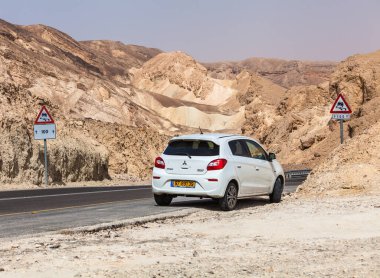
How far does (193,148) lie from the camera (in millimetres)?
14672

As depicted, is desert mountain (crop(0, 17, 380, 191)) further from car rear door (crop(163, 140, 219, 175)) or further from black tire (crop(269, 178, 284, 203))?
car rear door (crop(163, 140, 219, 175))

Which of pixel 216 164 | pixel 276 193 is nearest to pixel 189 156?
pixel 216 164

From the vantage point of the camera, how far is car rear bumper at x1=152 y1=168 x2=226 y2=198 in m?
14.1

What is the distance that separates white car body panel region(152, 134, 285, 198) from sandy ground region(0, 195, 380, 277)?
1249 mm

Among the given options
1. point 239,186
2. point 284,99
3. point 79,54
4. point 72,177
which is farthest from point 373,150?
point 79,54

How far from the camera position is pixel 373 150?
57.6 ft

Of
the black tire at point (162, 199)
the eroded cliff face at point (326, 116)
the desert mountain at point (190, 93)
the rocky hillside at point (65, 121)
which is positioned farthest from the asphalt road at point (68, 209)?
the desert mountain at point (190, 93)

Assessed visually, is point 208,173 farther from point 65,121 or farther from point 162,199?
point 65,121

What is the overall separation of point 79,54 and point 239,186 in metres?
154

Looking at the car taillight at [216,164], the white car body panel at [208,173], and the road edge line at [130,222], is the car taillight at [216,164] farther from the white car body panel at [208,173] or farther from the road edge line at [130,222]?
the road edge line at [130,222]

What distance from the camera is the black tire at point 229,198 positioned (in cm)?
1430

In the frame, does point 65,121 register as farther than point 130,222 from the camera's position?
Yes

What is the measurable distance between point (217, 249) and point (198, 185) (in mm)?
5330

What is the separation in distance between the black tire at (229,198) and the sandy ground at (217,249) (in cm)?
116
